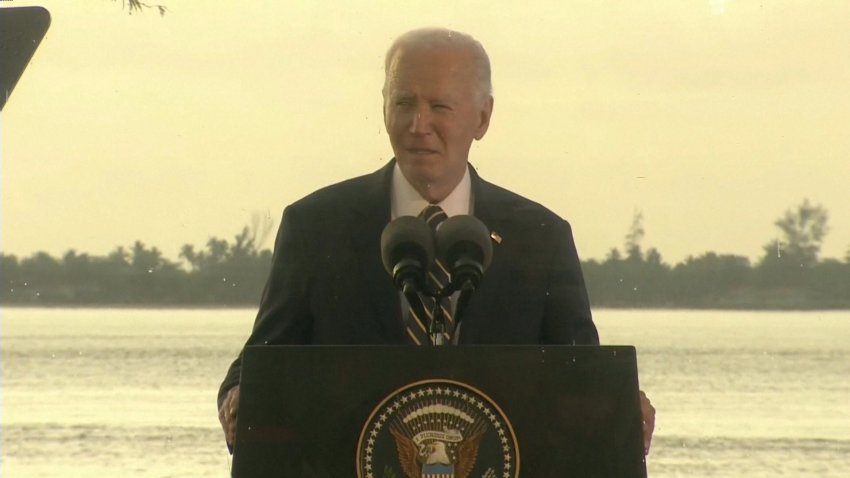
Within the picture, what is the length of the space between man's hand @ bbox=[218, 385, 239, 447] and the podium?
0.34ft

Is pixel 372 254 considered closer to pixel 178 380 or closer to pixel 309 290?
pixel 309 290

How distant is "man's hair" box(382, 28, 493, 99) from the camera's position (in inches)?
94.9

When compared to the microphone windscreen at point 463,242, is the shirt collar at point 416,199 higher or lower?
higher

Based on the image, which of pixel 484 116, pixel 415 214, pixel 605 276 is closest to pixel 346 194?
pixel 415 214

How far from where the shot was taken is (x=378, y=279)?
2424mm

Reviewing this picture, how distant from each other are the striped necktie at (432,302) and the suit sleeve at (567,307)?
0.24 metres

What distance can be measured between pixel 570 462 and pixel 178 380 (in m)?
1.66

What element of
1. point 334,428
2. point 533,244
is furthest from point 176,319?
point 334,428

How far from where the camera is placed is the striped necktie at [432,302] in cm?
181

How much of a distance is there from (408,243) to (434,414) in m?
0.24

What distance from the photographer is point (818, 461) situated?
314 centimetres

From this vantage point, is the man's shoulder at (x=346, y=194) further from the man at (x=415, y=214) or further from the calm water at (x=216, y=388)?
the calm water at (x=216, y=388)

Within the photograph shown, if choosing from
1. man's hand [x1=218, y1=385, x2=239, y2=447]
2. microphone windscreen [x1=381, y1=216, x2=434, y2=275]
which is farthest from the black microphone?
man's hand [x1=218, y1=385, x2=239, y2=447]

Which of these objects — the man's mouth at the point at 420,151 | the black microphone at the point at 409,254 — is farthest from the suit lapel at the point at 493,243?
the black microphone at the point at 409,254
